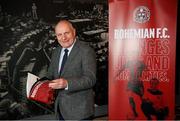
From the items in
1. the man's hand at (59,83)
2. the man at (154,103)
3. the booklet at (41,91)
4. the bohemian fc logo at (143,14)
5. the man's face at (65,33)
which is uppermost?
the bohemian fc logo at (143,14)

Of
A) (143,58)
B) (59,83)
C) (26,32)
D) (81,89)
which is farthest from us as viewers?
(26,32)

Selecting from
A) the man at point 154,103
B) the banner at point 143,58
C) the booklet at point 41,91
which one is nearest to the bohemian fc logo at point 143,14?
the banner at point 143,58

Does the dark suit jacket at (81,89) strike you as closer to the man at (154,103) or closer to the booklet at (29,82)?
the booklet at (29,82)

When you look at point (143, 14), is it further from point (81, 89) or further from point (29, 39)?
point (29, 39)

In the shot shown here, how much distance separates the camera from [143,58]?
3.67m

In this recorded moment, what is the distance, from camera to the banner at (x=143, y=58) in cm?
361

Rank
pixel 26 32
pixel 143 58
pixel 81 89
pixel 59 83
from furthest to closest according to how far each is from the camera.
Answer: pixel 26 32 < pixel 143 58 < pixel 81 89 < pixel 59 83

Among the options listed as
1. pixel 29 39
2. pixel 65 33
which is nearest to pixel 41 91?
pixel 65 33

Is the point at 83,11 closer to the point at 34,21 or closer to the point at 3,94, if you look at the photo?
the point at 34,21

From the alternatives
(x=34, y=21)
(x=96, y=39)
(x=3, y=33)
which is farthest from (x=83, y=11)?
(x=3, y=33)

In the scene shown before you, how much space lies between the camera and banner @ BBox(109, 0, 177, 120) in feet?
11.9

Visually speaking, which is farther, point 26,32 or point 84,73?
point 26,32

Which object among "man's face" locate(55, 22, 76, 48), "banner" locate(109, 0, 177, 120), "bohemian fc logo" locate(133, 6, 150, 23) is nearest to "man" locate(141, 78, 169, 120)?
"banner" locate(109, 0, 177, 120)

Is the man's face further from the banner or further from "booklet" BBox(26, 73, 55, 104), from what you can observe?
the banner
